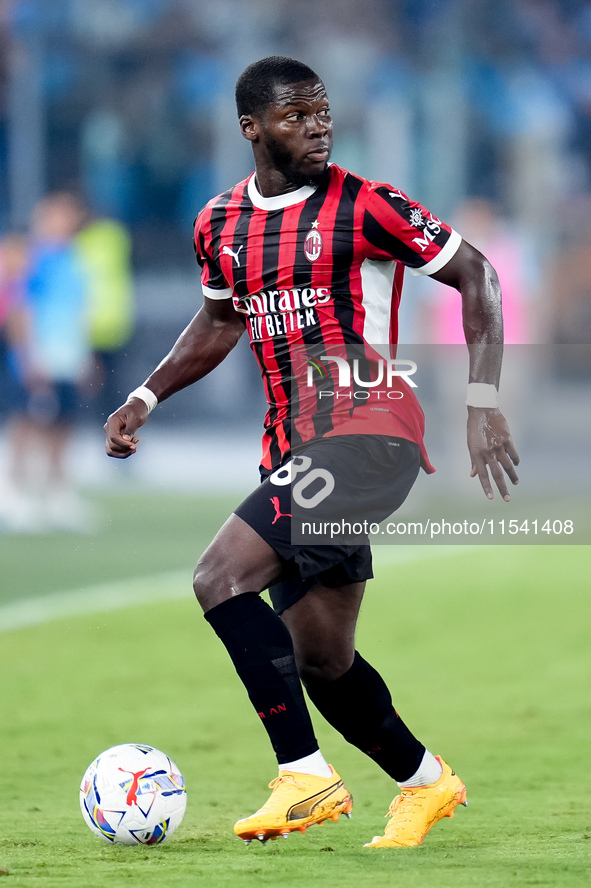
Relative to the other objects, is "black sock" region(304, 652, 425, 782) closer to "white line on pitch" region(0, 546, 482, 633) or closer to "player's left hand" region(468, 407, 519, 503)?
"player's left hand" region(468, 407, 519, 503)

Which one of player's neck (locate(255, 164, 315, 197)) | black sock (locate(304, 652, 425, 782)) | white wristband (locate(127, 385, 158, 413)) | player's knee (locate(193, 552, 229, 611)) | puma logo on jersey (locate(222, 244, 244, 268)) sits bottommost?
black sock (locate(304, 652, 425, 782))

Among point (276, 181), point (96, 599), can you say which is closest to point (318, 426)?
point (276, 181)

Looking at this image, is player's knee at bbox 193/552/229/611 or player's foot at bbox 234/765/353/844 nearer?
player's foot at bbox 234/765/353/844

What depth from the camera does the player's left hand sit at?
3869mm

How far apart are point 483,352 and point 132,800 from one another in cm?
159

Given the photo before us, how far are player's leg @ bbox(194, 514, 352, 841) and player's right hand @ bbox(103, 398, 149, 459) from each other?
0.55 meters

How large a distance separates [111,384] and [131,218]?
468 centimetres

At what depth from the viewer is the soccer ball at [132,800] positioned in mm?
4051

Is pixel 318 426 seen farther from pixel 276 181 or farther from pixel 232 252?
pixel 276 181

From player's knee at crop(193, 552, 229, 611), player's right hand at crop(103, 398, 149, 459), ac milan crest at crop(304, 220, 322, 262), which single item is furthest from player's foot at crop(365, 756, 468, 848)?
ac milan crest at crop(304, 220, 322, 262)

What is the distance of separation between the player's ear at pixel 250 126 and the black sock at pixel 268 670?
1.37 m

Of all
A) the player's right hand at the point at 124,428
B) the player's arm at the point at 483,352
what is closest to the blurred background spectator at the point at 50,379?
the player's right hand at the point at 124,428

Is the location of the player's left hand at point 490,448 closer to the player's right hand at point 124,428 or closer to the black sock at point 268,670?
the black sock at point 268,670

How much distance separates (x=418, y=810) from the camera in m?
4.20
